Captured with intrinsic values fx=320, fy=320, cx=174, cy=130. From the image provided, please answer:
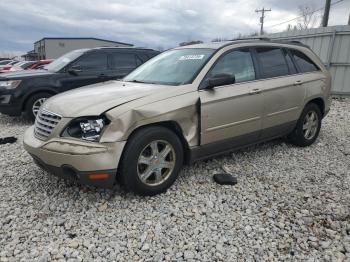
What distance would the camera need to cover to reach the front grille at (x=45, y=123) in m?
3.37

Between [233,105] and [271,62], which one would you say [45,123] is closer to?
[233,105]

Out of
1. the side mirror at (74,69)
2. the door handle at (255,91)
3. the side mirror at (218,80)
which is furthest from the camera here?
the side mirror at (74,69)

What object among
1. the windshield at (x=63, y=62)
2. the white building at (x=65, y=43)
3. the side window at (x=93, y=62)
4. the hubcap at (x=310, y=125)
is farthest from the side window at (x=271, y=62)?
the white building at (x=65, y=43)

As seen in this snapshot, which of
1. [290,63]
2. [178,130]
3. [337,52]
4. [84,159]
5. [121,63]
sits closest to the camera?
[84,159]

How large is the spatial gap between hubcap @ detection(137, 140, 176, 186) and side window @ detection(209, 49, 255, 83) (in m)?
1.13

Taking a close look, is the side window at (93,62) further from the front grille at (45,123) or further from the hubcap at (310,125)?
the hubcap at (310,125)

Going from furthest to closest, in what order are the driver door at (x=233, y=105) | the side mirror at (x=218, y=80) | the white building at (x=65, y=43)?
the white building at (x=65, y=43), the driver door at (x=233, y=105), the side mirror at (x=218, y=80)

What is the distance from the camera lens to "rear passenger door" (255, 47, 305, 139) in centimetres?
450

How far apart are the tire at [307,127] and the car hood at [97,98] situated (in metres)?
2.65

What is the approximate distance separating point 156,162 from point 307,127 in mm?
3094

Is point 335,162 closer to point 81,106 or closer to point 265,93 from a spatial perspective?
point 265,93

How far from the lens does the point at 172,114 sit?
11.5ft

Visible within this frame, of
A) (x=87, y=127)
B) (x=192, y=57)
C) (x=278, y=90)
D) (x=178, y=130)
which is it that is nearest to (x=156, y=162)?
(x=178, y=130)

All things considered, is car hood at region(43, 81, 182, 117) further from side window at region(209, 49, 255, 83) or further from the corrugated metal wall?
the corrugated metal wall
